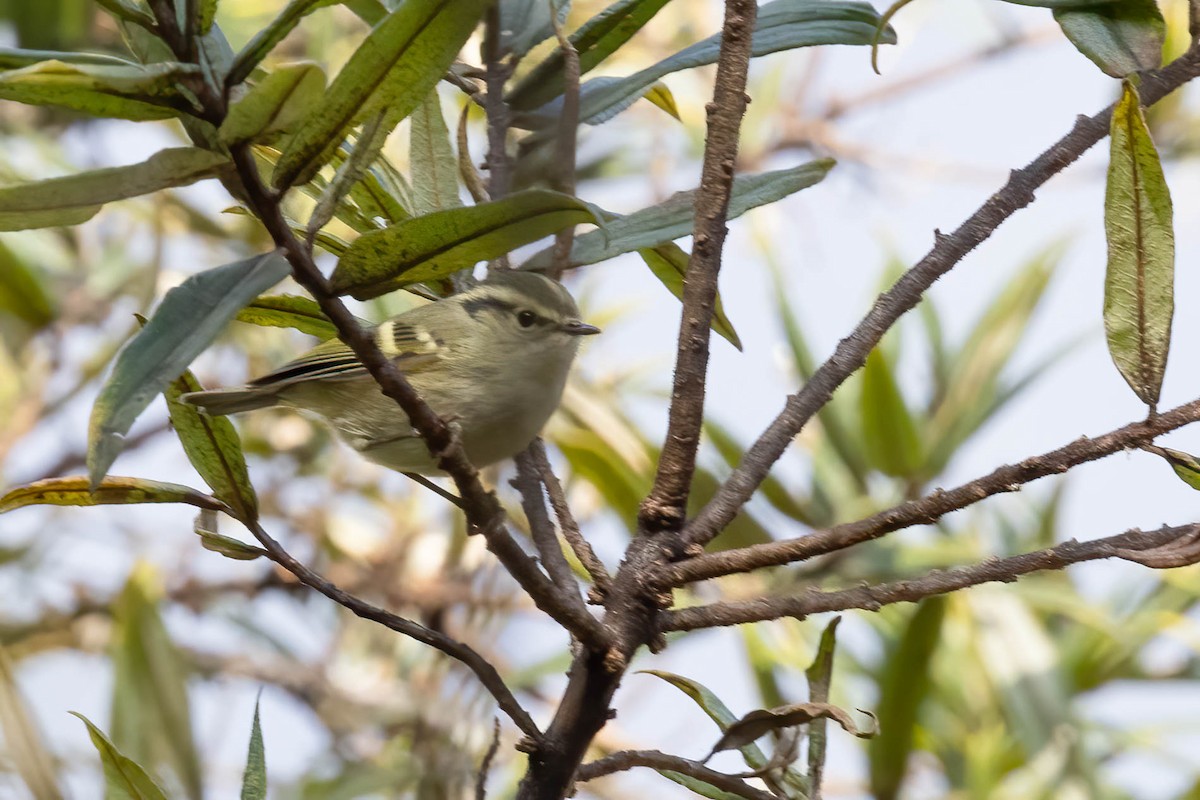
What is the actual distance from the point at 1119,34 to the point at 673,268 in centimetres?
43

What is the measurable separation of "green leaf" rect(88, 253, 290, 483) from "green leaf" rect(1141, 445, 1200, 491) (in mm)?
595

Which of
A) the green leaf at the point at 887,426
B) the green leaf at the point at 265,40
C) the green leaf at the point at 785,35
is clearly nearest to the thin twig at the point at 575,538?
the green leaf at the point at 785,35

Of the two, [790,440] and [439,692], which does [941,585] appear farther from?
[439,692]

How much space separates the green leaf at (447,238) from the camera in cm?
81

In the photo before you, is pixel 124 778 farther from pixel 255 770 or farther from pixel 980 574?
pixel 980 574

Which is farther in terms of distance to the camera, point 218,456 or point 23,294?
point 23,294

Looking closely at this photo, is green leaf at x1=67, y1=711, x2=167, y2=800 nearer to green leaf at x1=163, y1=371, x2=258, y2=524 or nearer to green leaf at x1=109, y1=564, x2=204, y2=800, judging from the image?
green leaf at x1=163, y1=371, x2=258, y2=524

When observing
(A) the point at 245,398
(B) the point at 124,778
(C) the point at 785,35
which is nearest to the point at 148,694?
(A) the point at 245,398

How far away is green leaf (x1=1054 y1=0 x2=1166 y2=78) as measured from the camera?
1.02 meters

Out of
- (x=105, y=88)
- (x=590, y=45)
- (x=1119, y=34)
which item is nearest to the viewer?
(x=105, y=88)

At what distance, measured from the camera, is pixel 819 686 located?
3.56 feet

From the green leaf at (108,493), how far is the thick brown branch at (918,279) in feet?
1.38

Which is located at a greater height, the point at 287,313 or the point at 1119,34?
the point at 1119,34

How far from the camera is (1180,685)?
2.29 metres
